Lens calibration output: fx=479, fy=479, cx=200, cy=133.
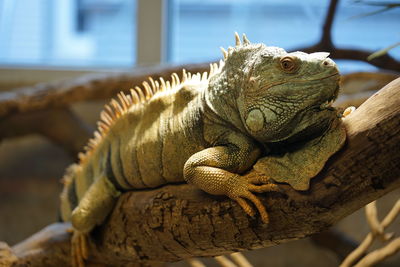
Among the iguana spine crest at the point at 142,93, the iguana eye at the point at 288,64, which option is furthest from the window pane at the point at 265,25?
the iguana eye at the point at 288,64

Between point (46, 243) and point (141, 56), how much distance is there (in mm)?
2841

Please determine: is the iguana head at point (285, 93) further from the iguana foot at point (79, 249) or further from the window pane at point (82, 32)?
the window pane at point (82, 32)

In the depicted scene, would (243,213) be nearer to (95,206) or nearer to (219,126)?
(219,126)

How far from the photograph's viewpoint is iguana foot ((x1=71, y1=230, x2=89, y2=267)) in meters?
2.67

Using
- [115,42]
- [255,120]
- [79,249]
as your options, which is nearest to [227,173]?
[255,120]

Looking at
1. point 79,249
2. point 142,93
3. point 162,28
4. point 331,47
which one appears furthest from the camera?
point 162,28

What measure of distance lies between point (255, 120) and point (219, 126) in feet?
A: 0.86

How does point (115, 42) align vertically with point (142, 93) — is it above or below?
below

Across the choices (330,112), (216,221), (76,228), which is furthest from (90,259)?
(330,112)

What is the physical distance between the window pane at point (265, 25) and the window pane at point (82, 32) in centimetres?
58

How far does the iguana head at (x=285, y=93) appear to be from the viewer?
5.76 feet

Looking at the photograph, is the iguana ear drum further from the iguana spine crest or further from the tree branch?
the tree branch

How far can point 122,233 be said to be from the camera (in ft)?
8.23

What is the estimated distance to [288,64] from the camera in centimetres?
179
